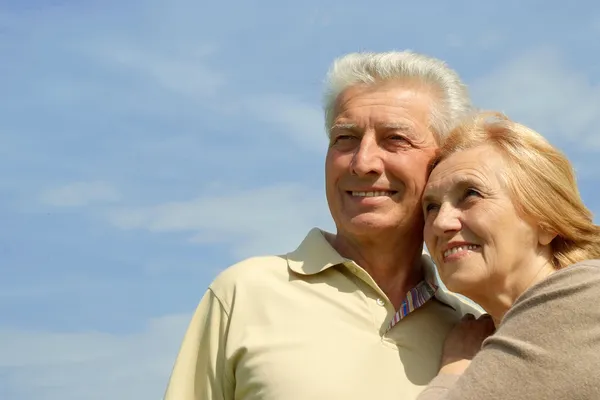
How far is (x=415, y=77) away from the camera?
5.05m

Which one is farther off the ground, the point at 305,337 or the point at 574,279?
the point at 305,337

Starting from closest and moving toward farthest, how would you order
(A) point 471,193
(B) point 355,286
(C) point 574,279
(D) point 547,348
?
(D) point 547,348, (C) point 574,279, (A) point 471,193, (B) point 355,286

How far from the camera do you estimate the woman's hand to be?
14.5ft

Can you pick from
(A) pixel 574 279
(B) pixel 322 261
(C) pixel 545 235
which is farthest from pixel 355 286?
(A) pixel 574 279

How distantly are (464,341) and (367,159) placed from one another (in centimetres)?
100

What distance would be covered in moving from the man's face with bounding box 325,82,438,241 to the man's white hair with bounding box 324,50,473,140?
6 centimetres

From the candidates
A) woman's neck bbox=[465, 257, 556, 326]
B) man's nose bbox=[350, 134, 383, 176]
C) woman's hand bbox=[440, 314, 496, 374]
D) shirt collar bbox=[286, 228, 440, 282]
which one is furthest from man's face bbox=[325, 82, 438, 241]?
woman's neck bbox=[465, 257, 556, 326]

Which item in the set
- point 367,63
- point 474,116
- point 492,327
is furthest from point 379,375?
point 367,63

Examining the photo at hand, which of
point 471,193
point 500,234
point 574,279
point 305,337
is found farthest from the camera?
point 305,337

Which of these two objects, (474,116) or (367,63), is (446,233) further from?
(367,63)

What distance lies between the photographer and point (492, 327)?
4.62 meters

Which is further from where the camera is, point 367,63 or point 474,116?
point 367,63

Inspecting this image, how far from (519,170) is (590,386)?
1086mm

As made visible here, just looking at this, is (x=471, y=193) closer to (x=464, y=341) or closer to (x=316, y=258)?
(x=464, y=341)
